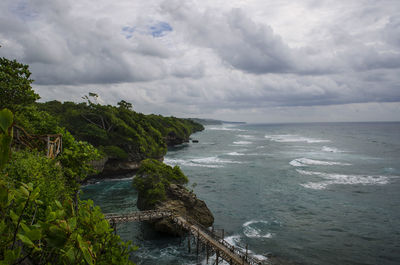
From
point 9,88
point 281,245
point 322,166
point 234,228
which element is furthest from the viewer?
point 322,166

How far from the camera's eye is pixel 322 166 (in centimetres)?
5572

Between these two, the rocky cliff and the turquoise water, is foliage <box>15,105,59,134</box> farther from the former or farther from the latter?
the turquoise water

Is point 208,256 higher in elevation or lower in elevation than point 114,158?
lower

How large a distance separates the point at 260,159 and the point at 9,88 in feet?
179

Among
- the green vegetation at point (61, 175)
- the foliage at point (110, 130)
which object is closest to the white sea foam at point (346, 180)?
the green vegetation at point (61, 175)

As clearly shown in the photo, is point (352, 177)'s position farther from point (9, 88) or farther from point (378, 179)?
point (9, 88)

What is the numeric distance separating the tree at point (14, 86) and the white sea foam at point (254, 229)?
23173 mm

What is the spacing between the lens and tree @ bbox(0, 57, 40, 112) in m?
19.6

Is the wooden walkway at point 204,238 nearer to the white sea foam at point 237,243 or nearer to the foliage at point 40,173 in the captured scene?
the white sea foam at point 237,243

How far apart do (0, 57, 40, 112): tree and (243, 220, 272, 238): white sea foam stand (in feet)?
76.0

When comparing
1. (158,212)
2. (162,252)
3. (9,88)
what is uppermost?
(9,88)

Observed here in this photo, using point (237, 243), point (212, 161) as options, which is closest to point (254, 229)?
point (237, 243)

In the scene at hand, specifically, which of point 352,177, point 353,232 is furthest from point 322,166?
point 353,232

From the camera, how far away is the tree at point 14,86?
19.6 metres
